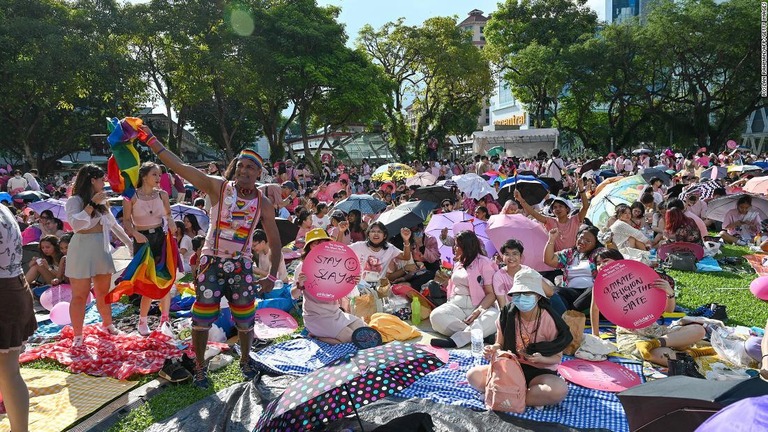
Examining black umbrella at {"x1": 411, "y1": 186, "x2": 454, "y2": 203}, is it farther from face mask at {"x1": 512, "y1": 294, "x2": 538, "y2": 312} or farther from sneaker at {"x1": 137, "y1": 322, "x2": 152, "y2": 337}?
face mask at {"x1": 512, "y1": 294, "x2": 538, "y2": 312}

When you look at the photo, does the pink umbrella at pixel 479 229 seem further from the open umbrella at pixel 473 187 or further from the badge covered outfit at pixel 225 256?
the badge covered outfit at pixel 225 256

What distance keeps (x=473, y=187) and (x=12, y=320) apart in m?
9.92

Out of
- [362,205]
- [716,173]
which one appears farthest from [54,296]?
Result: [716,173]

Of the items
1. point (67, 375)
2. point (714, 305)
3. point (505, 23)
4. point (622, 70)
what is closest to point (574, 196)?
point (714, 305)

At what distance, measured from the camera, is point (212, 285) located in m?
4.72

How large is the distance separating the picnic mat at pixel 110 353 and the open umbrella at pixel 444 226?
3.86 m

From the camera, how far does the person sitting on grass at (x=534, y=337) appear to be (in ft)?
13.9

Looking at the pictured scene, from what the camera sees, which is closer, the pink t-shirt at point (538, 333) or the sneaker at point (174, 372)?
the pink t-shirt at point (538, 333)

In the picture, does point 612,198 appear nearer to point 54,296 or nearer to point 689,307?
point 689,307

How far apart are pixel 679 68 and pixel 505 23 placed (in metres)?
11.8

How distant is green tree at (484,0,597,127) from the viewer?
3762 centimetres

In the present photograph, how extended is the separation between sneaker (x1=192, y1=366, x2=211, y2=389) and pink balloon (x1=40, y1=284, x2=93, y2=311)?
3.52 metres

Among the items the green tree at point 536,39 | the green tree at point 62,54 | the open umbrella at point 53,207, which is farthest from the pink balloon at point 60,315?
the green tree at point 536,39

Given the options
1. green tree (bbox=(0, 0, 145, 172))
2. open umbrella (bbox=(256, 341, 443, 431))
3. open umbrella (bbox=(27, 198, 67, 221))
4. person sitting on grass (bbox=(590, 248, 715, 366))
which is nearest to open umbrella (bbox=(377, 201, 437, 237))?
person sitting on grass (bbox=(590, 248, 715, 366))
